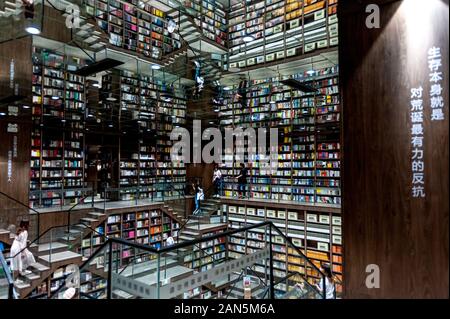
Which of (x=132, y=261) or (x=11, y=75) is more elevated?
(x=11, y=75)

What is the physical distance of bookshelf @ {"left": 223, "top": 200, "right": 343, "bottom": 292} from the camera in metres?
7.50

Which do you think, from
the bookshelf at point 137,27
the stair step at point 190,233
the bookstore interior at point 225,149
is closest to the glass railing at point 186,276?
the bookstore interior at point 225,149

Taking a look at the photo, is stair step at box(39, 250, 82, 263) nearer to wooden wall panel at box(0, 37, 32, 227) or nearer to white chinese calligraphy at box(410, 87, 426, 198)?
wooden wall panel at box(0, 37, 32, 227)

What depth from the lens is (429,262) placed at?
5.74 feet

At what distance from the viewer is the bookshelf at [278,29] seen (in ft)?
24.7

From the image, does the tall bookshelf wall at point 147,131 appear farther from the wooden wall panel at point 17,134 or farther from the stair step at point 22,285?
the stair step at point 22,285

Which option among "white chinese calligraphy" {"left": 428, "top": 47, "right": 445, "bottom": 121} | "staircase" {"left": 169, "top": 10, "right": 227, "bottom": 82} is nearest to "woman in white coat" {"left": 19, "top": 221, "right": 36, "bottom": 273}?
"staircase" {"left": 169, "top": 10, "right": 227, "bottom": 82}

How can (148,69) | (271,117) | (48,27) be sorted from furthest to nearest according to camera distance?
1. (271,117)
2. (148,69)
3. (48,27)

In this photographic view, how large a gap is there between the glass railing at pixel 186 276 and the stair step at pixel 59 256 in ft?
4.44

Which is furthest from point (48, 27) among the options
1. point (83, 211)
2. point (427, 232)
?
point (427, 232)

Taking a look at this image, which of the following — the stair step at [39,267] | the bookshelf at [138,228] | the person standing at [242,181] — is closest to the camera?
the stair step at [39,267]

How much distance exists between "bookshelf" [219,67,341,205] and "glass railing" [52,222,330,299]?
12.5 ft

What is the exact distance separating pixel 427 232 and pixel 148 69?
784 centimetres
